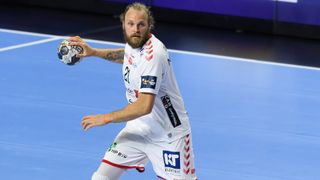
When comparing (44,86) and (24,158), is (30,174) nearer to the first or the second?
(24,158)

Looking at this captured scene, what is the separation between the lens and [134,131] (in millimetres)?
7676

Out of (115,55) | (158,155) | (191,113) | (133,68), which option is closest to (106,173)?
(158,155)

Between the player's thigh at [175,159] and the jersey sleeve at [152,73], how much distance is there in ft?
1.90

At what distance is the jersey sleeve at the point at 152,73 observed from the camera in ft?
23.6

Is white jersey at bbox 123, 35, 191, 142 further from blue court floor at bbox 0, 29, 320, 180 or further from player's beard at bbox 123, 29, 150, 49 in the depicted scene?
blue court floor at bbox 0, 29, 320, 180

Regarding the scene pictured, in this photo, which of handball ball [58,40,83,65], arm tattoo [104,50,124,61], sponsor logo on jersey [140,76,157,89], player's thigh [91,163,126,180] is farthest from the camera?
arm tattoo [104,50,124,61]

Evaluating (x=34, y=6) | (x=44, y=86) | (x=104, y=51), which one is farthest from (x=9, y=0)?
(x=104, y=51)

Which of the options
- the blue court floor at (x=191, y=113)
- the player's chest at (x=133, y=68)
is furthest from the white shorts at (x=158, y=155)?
the blue court floor at (x=191, y=113)

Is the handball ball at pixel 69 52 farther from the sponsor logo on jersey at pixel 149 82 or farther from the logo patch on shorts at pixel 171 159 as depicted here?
the logo patch on shorts at pixel 171 159

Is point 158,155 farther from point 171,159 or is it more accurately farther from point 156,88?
point 156,88

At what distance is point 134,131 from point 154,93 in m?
0.63

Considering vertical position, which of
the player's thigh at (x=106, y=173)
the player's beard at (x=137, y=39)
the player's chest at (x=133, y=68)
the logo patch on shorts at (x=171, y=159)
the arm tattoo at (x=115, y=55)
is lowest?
the player's thigh at (x=106, y=173)

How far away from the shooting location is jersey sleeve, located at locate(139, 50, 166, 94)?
718 cm

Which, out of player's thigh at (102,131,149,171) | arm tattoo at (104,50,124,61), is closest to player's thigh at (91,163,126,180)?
player's thigh at (102,131,149,171)
